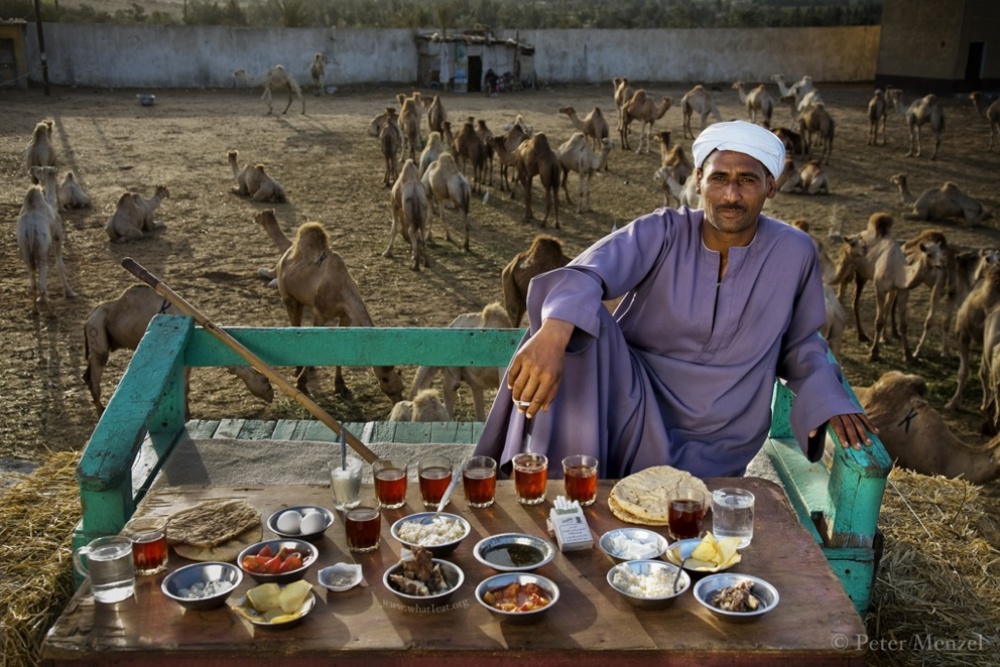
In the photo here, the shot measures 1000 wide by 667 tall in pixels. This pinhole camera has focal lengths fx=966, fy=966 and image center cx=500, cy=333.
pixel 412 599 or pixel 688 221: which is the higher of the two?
pixel 688 221

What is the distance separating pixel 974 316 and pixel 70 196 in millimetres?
12566

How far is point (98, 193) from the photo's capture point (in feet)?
52.7

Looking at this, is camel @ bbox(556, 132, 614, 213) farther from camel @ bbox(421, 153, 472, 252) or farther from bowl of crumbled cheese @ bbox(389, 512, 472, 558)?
bowl of crumbled cheese @ bbox(389, 512, 472, 558)

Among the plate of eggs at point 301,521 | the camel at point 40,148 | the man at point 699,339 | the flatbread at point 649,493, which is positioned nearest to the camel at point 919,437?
the man at point 699,339

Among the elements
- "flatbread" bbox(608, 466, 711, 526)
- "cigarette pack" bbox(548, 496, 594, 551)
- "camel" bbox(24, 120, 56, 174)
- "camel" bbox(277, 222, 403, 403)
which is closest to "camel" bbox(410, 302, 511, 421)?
"camel" bbox(277, 222, 403, 403)

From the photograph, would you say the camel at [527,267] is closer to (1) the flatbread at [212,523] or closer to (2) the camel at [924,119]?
(1) the flatbread at [212,523]

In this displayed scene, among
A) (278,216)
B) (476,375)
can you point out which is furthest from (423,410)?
(278,216)

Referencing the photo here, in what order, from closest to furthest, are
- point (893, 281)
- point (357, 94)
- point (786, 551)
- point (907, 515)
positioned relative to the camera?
1. point (786, 551)
2. point (907, 515)
3. point (893, 281)
4. point (357, 94)

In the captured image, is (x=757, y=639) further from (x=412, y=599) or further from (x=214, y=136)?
(x=214, y=136)

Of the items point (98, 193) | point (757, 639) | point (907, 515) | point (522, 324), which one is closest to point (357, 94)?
point (98, 193)

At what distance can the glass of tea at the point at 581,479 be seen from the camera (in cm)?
294

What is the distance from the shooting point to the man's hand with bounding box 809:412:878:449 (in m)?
3.27

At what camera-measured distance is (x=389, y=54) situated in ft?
115

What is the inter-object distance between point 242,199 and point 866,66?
92.0 feet
